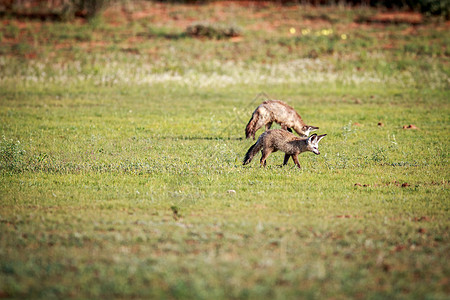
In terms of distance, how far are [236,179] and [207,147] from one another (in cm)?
359

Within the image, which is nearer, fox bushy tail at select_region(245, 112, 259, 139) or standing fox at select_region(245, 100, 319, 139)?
fox bushy tail at select_region(245, 112, 259, 139)

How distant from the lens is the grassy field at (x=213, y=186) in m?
6.38

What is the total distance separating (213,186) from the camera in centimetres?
1075

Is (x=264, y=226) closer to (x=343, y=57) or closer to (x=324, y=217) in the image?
(x=324, y=217)

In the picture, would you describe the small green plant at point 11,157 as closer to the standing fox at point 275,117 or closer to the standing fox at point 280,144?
the standing fox at point 280,144

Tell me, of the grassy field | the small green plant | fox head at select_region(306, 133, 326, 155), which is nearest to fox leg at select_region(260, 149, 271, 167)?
the grassy field

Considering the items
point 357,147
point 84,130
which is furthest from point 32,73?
point 357,147

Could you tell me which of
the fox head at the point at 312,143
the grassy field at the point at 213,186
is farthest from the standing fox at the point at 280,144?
the grassy field at the point at 213,186

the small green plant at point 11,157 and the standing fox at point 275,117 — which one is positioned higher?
the standing fox at point 275,117

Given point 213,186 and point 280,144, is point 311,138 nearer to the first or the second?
point 280,144

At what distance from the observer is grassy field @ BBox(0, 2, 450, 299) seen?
638 cm

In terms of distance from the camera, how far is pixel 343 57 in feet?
113

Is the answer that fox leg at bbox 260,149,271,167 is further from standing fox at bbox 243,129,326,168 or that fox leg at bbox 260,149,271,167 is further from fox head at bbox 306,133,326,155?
fox head at bbox 306,133,326,155

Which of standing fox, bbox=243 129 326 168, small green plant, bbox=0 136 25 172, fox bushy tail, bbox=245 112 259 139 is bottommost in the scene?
small green plant, bbox=0 136 25 172
